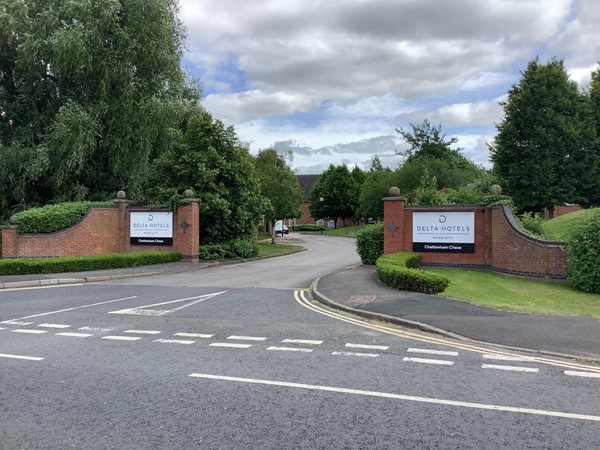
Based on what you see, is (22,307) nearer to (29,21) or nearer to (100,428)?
(100,428)

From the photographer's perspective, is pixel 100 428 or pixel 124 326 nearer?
pixel 100 428

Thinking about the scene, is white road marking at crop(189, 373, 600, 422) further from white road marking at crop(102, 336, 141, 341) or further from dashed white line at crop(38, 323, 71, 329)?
dashed white line at crop(38, 323, 71, 329)

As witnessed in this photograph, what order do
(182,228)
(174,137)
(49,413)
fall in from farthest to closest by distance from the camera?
(174,137) < (182,228) < (49,413)

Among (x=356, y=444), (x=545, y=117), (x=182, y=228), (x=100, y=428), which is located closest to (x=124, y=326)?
(x=100, y=428)

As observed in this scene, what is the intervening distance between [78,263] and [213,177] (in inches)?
321

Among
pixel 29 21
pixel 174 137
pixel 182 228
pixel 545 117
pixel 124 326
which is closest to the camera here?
pixel 124 326

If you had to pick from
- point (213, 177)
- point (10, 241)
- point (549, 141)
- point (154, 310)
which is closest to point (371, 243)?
point (213, 177)

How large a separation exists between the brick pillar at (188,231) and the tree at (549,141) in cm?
2410

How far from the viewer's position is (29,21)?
2486 centimetres

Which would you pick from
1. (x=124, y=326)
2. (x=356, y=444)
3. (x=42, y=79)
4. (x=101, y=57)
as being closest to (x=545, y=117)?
(x=101, y=57)

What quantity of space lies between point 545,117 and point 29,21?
105 feet

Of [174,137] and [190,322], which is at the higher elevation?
[174,137]

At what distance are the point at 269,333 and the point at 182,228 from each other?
15507mm

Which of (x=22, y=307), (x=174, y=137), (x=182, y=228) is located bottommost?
(x=22, y=307)
